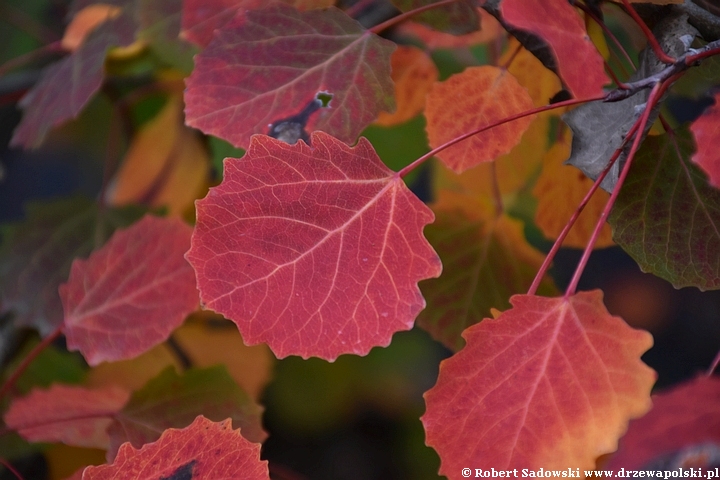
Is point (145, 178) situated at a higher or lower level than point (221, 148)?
lower

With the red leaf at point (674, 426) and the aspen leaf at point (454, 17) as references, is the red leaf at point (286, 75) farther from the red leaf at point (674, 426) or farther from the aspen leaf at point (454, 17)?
the red leaf at point (674, 426)

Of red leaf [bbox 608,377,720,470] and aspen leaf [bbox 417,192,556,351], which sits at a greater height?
red leaf [bbox 608,377,720,470]

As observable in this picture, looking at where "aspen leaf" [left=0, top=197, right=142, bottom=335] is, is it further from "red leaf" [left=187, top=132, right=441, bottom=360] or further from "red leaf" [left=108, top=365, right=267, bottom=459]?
"red leaf" [left=187, top=132, right=441, bottom=360]

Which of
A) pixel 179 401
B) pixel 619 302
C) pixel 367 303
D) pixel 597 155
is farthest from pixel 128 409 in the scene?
pixel 619 302

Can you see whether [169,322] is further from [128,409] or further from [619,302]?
[619,302]

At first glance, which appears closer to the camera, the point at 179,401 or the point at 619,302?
the point at 179,401

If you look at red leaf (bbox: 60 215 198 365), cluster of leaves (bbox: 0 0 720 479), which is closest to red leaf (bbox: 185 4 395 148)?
cluster of leaves (bbox: 0 0 720 479)
